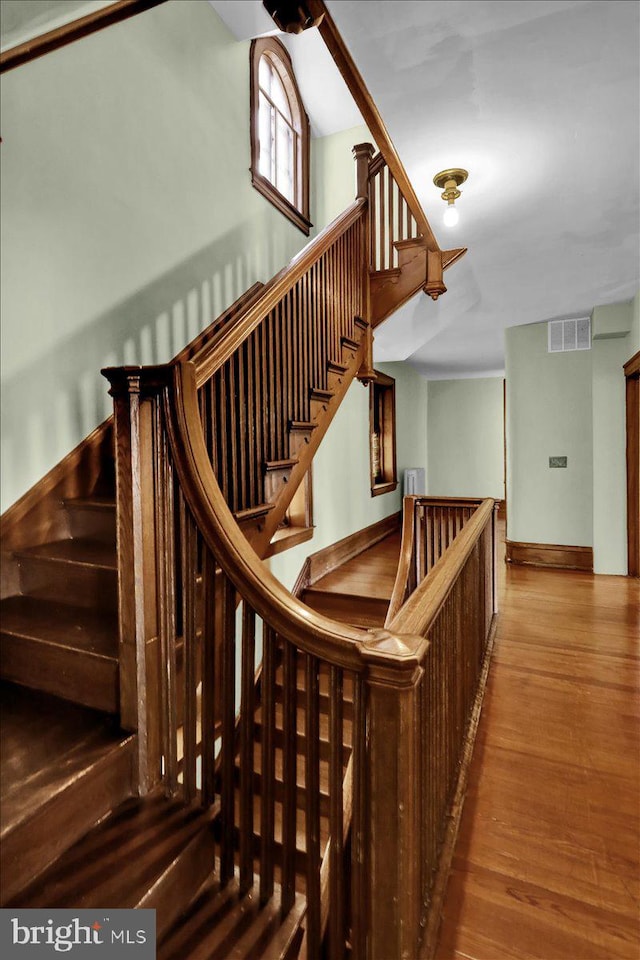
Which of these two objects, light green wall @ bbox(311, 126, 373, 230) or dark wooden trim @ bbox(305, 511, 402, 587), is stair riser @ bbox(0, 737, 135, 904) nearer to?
dark wooden trim @ bbox(305, 511, 402, 587)

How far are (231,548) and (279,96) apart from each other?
13.9ft

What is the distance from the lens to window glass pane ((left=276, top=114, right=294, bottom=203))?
13.1 ft

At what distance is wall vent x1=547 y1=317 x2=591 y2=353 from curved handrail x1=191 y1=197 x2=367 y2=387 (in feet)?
11.3

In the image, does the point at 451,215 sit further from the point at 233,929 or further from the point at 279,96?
the point at 233,929

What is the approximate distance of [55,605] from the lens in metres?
1.81

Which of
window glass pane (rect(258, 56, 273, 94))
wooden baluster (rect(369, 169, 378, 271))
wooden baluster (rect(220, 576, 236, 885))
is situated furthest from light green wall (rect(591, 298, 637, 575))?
wooden baluster (rect(220, 576, 236, 885))

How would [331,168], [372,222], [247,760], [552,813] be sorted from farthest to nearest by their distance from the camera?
[331,168] → [372,222] → [552,813] → [247,760]

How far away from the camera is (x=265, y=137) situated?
3.80 m

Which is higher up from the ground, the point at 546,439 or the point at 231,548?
the point at 546,439

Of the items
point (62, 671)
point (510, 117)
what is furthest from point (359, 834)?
point (510, 117)

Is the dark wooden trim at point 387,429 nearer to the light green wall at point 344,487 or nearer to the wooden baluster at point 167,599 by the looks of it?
the light green wall at point 344,487

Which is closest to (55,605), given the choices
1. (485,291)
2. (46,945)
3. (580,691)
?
(46,945)

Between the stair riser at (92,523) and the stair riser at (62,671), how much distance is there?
1.91 feet

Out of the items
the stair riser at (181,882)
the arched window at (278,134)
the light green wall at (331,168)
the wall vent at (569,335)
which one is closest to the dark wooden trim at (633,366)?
the wall vent at (569,335)
